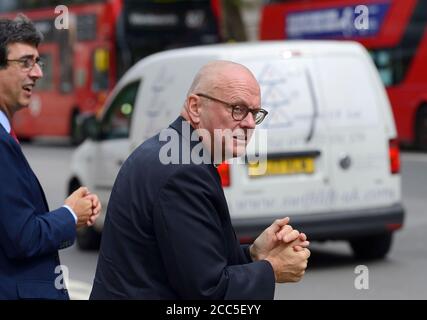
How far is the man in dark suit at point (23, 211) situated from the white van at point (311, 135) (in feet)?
17.1

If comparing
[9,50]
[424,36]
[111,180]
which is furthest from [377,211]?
[424,36]

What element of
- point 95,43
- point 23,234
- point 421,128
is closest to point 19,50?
point 23,234

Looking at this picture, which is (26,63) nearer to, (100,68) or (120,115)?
(120,115)

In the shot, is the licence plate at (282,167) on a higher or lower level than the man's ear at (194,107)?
lower

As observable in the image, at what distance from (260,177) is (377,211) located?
1082 millimetres

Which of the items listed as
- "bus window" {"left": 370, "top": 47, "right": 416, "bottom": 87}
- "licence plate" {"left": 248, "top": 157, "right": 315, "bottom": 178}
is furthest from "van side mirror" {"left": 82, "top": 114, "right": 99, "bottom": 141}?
"bus window" {"left": 370, "top": 47, "right": 416, "bottom": 87}

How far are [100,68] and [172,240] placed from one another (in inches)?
925

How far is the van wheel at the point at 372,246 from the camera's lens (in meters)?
9.98

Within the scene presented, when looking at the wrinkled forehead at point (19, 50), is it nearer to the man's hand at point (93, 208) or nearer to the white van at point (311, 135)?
the man's hand at point (93, 208)

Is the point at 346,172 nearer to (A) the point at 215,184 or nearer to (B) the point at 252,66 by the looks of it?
(B) the point at 252,66

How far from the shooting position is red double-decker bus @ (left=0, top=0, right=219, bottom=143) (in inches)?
971

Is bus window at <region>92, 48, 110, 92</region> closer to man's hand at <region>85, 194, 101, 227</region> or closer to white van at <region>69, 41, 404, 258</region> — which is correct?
white van at <region>69, 41, 404, 258</region>

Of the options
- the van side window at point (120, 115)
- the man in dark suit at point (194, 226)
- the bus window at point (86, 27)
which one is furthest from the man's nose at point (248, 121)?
the bus window at point (86, 27)

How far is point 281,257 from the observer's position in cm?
315
